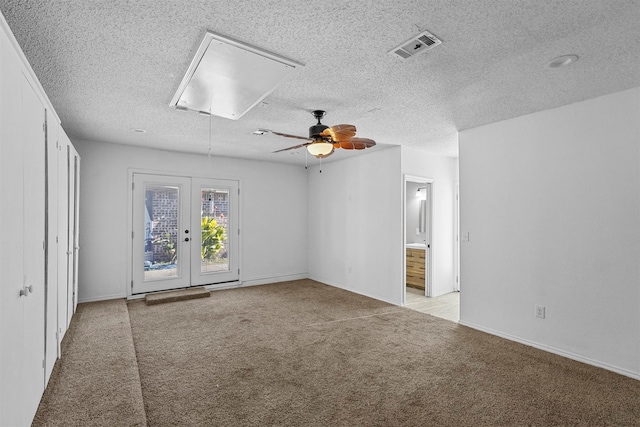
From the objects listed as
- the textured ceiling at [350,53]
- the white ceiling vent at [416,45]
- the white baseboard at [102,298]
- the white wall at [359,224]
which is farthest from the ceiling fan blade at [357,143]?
the white baseboard at [102,298]

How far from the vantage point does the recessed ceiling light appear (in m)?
2.32

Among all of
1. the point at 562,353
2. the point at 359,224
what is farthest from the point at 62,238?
the point at 562,353

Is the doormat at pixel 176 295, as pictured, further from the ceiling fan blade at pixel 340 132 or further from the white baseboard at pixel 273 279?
the ceiling fan blade at pixel 340 132

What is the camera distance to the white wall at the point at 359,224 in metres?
5.27

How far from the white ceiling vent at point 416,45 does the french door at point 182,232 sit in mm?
4649

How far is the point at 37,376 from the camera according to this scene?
218cm

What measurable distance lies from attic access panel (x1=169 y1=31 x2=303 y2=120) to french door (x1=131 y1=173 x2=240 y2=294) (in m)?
2.83

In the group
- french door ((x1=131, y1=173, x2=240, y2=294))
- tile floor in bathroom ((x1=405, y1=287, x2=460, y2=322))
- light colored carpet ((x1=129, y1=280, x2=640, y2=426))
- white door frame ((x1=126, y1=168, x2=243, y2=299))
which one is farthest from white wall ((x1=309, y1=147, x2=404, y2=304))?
french door ((x1=131, y1=173, x2=240, y2=294))

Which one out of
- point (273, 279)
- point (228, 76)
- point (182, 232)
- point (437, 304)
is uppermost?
point (228, 76)

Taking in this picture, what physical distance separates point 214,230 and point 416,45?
5.02 m

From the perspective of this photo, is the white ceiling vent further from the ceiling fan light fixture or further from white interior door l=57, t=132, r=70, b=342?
white interior door l=57, t=132, r=70, b=342

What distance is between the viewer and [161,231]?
5.62 m

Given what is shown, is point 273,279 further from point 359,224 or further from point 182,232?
point 359,224

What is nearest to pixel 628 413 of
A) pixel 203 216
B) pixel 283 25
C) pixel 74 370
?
pixel 283 25
